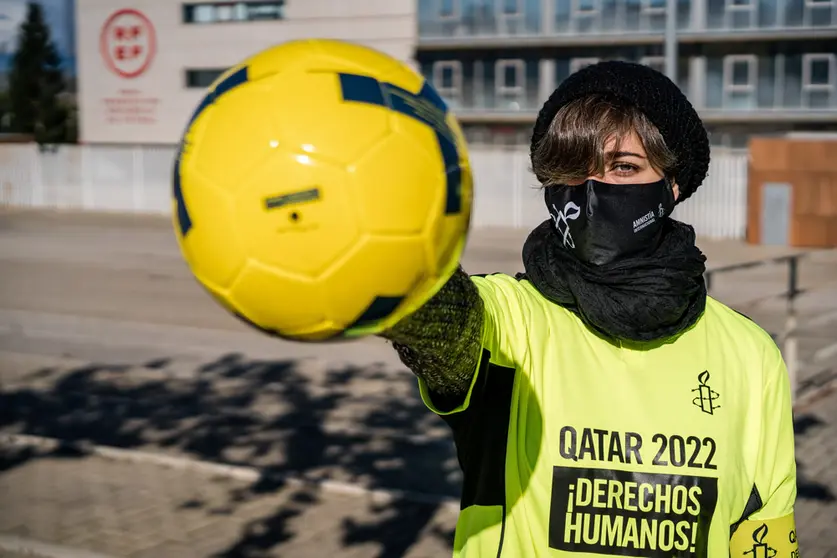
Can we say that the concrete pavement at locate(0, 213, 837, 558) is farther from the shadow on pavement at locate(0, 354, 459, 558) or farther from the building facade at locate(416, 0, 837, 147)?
the building facade at locate(416, 0, 837, 147)

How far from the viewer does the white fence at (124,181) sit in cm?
2742

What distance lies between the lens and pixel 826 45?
1422 inches

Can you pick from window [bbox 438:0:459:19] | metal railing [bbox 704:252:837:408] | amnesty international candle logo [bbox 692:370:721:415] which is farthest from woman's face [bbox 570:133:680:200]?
window [bbox 438:0:459:19]

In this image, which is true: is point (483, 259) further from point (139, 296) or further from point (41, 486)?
point (41, 486)

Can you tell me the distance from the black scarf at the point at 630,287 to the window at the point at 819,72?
37.6 meters

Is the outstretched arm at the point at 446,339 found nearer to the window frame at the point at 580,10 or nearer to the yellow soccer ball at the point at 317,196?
the yellow soccer ball at the point at 317,196

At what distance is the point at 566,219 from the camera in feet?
7.02

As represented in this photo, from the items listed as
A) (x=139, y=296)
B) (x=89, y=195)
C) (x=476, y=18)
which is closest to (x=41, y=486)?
(x=139, y=296)

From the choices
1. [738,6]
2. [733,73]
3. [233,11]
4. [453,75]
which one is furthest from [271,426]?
[233,11]

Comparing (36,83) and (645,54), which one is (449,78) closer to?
(645,54)

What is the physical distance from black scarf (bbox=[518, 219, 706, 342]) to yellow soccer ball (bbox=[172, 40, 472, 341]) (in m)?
0.46

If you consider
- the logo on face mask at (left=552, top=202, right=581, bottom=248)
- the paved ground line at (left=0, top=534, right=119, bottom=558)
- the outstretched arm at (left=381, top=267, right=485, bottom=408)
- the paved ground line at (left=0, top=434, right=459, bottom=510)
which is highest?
the logo on face mask at (left=552, top=202, right=581, bottom=248)

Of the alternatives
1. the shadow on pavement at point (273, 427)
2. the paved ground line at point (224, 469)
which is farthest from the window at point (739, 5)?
the paved ground line at point (224, 469)

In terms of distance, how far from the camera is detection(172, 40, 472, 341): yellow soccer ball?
1537mm
